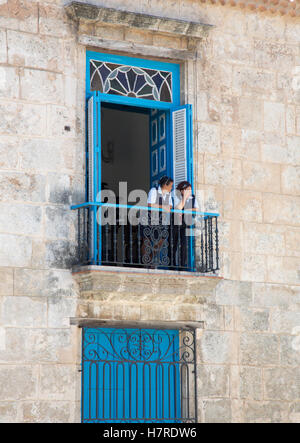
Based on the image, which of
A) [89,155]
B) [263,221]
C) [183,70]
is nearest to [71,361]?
[89,155]

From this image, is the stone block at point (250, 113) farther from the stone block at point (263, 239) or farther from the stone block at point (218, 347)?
the stone block at point (218, 347)

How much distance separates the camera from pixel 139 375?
34.3 ft

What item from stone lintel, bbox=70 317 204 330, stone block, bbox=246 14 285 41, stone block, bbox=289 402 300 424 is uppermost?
stone block, bbox=246 14 285 41

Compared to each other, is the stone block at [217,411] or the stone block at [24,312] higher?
the stone block at [24,312]

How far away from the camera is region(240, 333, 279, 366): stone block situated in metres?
10.8

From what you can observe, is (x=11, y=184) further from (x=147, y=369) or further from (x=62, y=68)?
(x=147, y=369)

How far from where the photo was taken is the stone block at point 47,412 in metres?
9.57

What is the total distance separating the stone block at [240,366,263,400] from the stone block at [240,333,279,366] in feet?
0.31

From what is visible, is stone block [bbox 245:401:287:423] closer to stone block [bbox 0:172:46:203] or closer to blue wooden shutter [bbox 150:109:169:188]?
blue wooden shutter [bbox 150:109:169:188]

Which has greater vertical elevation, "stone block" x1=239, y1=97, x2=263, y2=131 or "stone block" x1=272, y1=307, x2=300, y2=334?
"stone block" x1=239, y1=97, x2=263, y2=131

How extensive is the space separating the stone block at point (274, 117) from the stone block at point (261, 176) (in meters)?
0.49

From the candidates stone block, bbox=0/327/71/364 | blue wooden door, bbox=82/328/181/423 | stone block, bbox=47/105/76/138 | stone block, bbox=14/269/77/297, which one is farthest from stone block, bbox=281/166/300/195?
stone block, bbox=0/327/71/364

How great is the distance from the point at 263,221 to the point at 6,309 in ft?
11.5

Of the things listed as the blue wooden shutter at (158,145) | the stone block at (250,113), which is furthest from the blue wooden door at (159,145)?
the stone block at (250,113)
